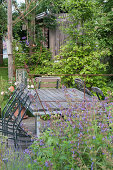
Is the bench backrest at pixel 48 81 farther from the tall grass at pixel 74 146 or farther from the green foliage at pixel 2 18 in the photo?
the green foliage at pixel 2 18

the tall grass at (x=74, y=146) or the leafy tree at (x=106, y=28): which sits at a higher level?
the leafy tree at (x=106, y=28)

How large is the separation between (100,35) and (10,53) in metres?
3.38

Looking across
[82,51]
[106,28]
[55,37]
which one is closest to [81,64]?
[82,51]

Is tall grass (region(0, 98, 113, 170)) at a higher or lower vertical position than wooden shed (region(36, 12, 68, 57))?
lower

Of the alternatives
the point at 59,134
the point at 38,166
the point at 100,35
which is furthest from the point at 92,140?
the point at 100,35

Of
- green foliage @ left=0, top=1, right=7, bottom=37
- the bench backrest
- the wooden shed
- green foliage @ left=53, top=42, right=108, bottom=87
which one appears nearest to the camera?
the bench backrest

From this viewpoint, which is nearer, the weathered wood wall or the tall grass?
the tall grass

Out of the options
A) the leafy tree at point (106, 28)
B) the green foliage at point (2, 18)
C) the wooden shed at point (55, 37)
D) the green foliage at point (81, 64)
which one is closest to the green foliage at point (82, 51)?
the green foliage at point (81, 64)

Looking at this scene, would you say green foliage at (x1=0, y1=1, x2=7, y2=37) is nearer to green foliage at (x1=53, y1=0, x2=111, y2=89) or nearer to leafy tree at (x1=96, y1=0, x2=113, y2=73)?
green foliage at (x1=53, y1=0, x2=111, y2=89)

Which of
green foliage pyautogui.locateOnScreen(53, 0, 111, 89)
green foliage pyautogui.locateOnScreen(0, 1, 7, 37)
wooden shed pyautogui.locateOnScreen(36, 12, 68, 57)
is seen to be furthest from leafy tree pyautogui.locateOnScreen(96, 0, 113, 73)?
green foliage pyautogui.locateOnScreen(0, 1, 7, 37)

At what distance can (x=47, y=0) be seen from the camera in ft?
36.2

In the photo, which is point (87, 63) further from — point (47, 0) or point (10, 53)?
point (47, 0)

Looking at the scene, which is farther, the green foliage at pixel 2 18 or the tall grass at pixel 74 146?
the green foliage at pixel 2 18

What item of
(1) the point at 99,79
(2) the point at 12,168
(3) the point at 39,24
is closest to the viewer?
(2) the point at 12,168
